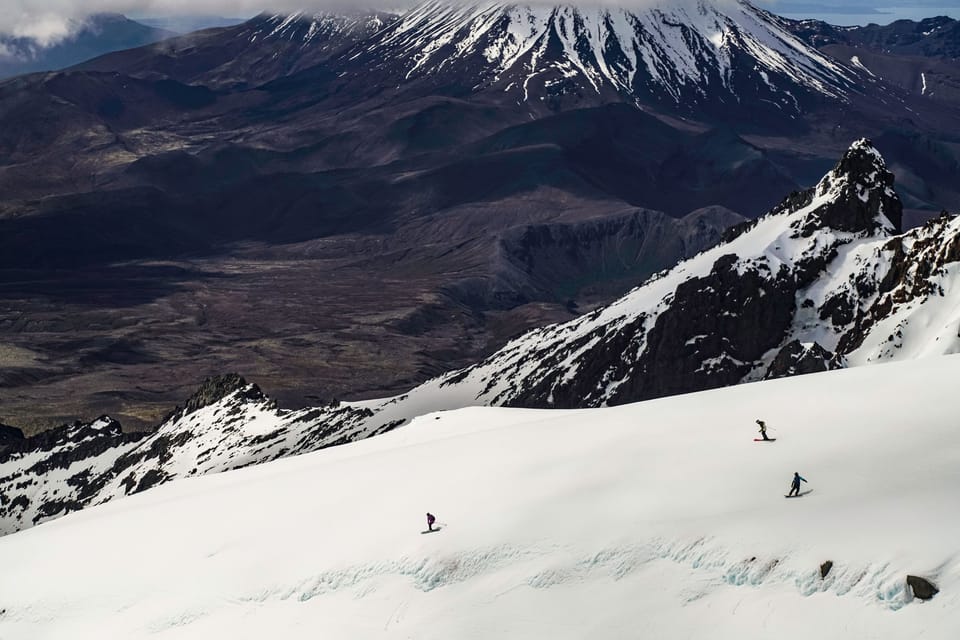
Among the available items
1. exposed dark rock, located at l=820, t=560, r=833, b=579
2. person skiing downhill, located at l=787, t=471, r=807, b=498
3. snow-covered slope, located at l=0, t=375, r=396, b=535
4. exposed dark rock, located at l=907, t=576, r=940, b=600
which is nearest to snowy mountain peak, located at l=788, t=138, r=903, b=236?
snow-covered slope, located at l=0, t=375, r=396, b=535

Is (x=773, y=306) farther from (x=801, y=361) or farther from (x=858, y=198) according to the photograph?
(x=801, y=361)

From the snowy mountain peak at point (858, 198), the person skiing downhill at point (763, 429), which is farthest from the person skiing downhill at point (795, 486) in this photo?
the snowy mountain peak at point (858, 198)

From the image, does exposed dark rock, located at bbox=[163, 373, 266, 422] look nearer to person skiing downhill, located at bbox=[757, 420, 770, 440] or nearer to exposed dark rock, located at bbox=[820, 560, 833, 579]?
person skiing downhill, located at bbox=[757, 420, 770, 440]

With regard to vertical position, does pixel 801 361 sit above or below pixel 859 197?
below

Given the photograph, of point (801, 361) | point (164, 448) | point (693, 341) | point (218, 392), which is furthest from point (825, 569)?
point (218, 392)

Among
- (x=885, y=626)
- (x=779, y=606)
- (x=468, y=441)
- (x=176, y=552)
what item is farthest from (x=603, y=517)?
(x=176, y=552)

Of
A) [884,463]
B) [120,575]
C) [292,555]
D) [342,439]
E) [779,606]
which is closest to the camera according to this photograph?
[779,606]

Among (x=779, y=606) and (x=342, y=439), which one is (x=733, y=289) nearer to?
(x=342, y=439)
